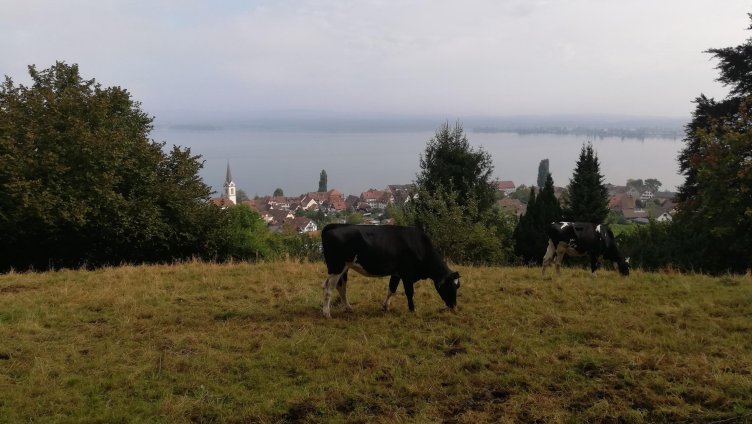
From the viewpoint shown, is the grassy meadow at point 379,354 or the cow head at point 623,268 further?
the cow head at point 623,268

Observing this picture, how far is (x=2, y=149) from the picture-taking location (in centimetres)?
1952

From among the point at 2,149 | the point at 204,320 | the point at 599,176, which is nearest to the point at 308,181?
the point at 599,176

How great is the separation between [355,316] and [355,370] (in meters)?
2.68

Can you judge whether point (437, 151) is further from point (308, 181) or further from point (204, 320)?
point (308, 181)

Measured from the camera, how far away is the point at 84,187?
1988 centimetres

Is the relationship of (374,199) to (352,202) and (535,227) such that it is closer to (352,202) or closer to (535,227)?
(352,202)

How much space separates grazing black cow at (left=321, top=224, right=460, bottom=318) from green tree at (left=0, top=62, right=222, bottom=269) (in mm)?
13414

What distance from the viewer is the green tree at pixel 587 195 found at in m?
36.8

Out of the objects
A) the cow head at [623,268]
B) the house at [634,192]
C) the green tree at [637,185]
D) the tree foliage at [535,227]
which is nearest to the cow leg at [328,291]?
the cow head at [623,268]

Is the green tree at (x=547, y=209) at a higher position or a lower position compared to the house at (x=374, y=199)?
higher

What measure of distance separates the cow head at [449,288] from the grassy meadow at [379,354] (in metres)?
0.31

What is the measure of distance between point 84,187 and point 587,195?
105ft

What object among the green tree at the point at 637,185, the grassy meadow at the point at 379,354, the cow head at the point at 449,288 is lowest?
the grassy meadow at the point at 379,354

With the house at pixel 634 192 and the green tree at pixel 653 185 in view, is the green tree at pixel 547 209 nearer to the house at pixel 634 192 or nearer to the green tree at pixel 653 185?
the house at pixel 634 192
